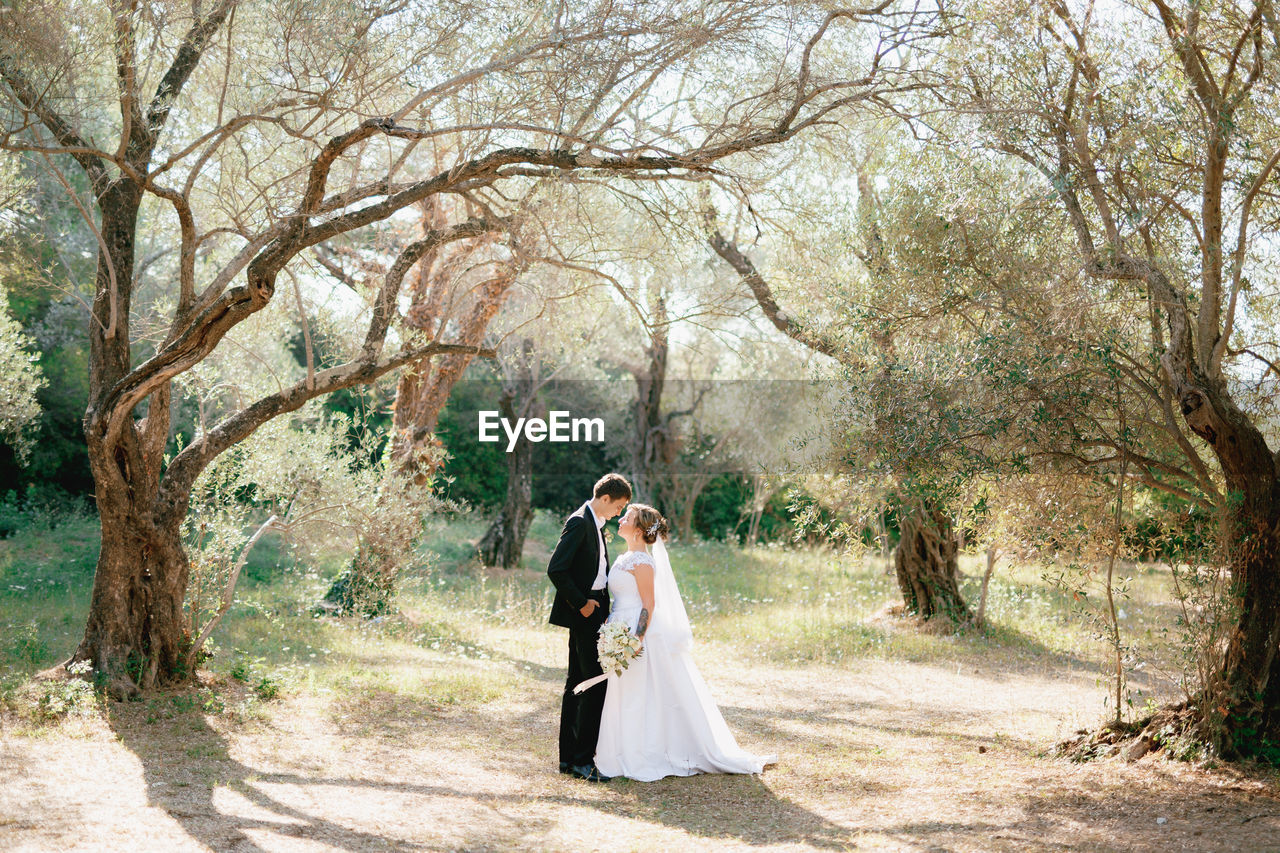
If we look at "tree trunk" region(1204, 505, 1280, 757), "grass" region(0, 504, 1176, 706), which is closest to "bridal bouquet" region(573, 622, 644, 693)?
"grass" region(0, 504, 1176, 706)

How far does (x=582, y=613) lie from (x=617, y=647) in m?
0.36

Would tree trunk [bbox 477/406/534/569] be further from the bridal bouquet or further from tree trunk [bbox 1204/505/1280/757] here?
tree trunk [bbox 1204/505/1280/757]

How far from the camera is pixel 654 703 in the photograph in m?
6.05

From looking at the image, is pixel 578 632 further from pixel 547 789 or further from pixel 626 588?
pixel 547 789

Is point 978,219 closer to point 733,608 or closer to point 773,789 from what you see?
point 773,789

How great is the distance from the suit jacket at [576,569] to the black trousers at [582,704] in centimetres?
6

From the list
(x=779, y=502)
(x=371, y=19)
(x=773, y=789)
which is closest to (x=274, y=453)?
(x=371, y=19)

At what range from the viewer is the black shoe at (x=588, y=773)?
233 inches

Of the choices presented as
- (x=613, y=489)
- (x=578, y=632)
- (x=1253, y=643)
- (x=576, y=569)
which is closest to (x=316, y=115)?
(x=613, y=489)

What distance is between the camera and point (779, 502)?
75.0 ft

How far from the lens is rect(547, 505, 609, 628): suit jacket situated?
6.04 m

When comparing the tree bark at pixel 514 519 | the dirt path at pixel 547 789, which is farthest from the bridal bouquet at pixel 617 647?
the tree bark at pixel 514 519

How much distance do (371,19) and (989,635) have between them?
349 inches

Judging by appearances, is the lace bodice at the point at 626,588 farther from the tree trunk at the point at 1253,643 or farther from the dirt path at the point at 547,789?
the tree trunk at the point at 1253,643
